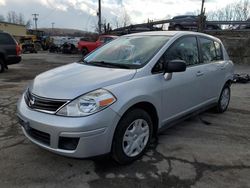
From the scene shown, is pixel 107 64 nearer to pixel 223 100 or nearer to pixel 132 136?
pixel 132 136

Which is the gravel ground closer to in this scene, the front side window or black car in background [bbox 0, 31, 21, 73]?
the front side window

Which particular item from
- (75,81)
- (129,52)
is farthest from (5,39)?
(75,81)

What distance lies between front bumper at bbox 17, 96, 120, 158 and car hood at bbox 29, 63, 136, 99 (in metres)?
0.28

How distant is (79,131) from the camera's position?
301 cm

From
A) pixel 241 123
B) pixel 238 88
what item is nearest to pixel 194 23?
pixel 238 88

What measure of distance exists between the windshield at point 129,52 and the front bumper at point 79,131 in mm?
1042

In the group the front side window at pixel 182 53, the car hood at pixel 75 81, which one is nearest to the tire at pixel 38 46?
the front side window at pixel 182 53

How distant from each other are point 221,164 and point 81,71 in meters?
2.20

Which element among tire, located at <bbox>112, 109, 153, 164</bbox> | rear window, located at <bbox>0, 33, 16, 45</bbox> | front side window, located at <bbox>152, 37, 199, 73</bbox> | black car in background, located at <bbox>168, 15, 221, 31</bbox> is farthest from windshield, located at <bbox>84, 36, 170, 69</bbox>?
black car in background, located at <bbox>168, 15, 221, 31</bbox>

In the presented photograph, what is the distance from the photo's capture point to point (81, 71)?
12.7 ft

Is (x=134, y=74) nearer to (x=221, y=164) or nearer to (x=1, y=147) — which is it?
(x=221, y=164)

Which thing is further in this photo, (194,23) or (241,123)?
(194,23)

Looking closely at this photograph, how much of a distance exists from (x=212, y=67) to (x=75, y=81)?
2.84 metres

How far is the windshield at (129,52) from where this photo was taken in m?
4.00
